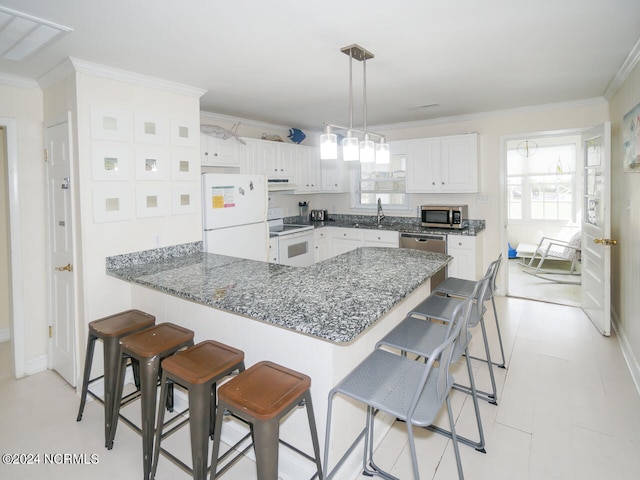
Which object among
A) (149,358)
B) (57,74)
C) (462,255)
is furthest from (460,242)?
(57,74)

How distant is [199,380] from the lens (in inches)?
61.8

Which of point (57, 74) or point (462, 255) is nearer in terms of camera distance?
→ point (57, 74)

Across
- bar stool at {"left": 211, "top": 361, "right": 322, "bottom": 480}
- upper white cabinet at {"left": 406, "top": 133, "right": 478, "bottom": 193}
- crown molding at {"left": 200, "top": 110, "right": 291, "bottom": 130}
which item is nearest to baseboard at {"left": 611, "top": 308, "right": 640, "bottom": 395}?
upper white cabinet at {"left": 406, "top": 133, "right": 478, "bottom": 193}

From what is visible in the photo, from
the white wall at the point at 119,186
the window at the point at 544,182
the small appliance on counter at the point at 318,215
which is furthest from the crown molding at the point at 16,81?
the window at the point at 544,182

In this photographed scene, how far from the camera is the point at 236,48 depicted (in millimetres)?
2301

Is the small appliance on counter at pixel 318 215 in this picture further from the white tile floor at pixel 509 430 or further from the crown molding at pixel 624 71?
the crown molding at pixel 624 71

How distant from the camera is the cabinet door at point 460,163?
450 cm

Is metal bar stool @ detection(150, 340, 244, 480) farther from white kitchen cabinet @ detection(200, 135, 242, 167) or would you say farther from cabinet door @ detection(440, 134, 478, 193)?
cabinet door @ detection(440, 134, 478, 193)

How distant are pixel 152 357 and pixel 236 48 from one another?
6.10 feet

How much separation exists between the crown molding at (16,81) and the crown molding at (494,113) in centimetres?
389

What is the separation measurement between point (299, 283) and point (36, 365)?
8.06 ft

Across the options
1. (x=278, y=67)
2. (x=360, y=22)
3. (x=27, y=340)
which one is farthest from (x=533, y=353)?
(x=27, y=340)

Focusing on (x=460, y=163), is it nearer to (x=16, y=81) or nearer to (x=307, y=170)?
(x=307, y=170)

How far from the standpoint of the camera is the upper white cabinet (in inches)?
178
